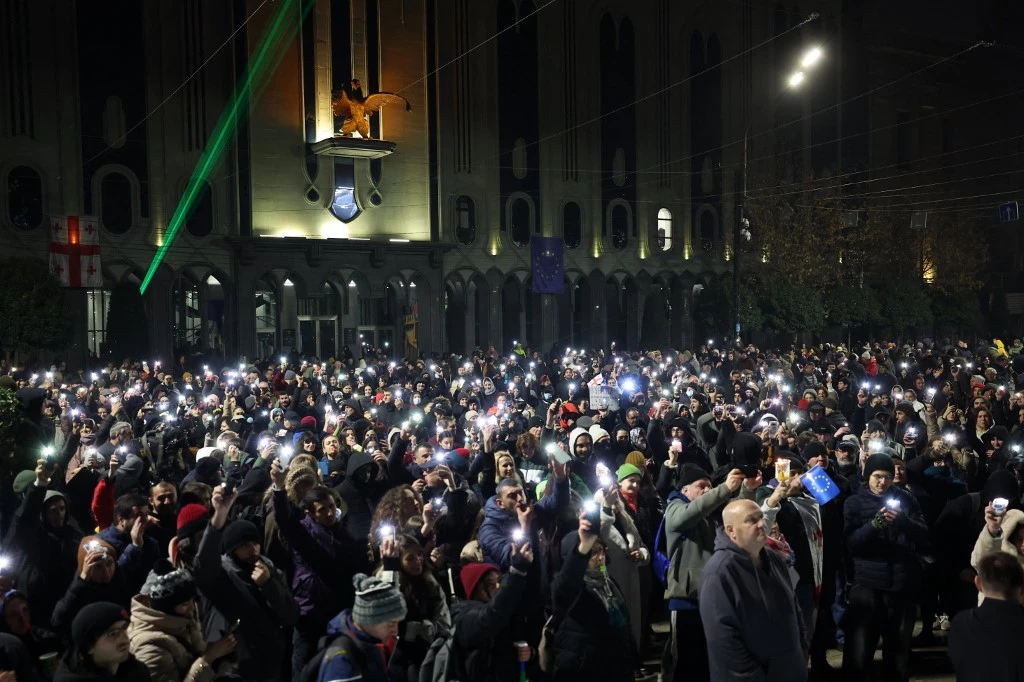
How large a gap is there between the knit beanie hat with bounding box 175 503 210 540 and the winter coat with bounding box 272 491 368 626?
456 millimetres

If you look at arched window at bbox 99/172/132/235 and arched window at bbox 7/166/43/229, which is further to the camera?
arched window at bbox 99/172/132/235

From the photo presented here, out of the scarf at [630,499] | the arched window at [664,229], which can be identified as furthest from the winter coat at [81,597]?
the arched window at [664,229]

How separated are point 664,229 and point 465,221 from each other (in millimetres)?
10422

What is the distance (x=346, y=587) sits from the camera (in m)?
6.23

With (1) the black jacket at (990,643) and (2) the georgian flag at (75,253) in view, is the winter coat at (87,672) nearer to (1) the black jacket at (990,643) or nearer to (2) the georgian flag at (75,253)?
(1) the black jacket at (990,643)

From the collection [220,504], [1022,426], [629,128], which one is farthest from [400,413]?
[629,128]

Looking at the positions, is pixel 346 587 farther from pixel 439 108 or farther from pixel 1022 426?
pixel 439 108

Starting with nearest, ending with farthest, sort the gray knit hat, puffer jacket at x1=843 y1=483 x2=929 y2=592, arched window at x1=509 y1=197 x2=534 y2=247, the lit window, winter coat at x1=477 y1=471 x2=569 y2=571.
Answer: the gray knit hat, winter coat at x1=477 y1=471 x2=569 y2=571, puffer jacket at x1=843 y1=483 x2=929 y2=592, the lit window, arched window at x1=509 y1=197 x2=534 y2=247

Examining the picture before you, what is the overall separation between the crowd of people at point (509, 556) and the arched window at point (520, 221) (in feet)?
96.4

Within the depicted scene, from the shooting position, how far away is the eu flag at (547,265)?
39.2 meters

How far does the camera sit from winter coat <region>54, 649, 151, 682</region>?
14.3 feet

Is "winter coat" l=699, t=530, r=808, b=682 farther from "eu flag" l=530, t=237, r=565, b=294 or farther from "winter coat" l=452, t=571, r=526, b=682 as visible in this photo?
"eu flag" l=530, t=237, r=565, b=294

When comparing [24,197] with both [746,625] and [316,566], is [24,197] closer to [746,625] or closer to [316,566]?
[316,566]

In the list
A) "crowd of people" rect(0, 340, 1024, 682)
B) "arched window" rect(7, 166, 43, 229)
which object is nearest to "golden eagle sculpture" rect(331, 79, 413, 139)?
"arched window" rect(7, 166, 43, 229)
